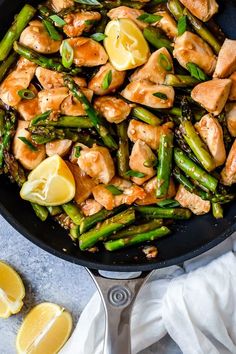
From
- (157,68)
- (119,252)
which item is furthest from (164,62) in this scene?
(119,252)

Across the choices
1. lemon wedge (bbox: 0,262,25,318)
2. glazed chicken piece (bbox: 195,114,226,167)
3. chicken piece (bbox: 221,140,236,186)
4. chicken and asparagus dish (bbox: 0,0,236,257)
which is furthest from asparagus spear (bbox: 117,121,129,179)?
lemon wedge (bbox: 0,262,25,318)

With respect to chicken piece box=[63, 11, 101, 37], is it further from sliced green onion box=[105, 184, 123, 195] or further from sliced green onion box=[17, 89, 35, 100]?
sliced green onion box=[105, 184, 123, 195]

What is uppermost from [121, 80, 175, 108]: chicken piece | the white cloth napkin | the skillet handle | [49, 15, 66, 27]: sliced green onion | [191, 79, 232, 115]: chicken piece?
[49, 15, 66, 27]: sliced green onion

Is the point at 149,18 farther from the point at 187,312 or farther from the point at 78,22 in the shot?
the point at 187,312

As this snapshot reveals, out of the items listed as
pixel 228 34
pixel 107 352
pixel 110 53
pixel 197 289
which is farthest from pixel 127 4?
pixel 107 352

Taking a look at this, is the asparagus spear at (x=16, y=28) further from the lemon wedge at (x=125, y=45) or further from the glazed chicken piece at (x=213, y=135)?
the glazed chicken piece at (x=213, y=135)

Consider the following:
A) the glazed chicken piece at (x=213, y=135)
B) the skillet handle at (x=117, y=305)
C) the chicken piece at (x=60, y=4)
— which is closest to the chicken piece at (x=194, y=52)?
the glazed chicken piece at (x=213, y=135)

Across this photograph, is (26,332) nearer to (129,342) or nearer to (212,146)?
(129,342)
